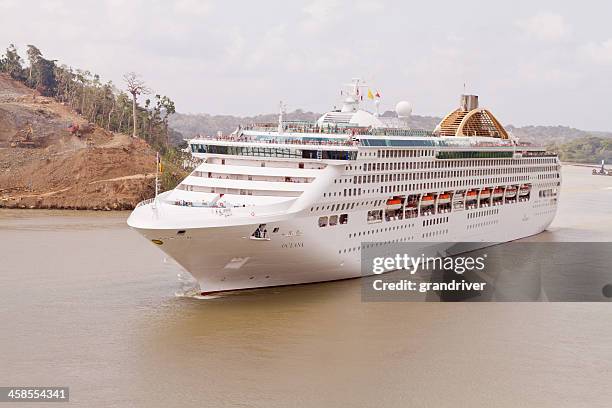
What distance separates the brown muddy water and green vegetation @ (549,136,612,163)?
144356 millimetres

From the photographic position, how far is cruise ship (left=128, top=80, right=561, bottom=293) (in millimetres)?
23672

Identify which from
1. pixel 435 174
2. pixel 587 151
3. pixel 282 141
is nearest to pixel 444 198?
pixel 435 174

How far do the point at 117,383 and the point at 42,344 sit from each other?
10.6ft

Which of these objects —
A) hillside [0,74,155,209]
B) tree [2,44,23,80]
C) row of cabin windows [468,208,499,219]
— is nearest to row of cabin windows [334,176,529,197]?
row of cabin windows [468,208,499,219]

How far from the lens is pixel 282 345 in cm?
2064

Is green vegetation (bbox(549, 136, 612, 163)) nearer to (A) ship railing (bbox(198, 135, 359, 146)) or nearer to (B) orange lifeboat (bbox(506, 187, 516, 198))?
(B) orange lifeboat (bbox(506, 187, 516, 198))

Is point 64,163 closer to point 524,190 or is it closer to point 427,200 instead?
point 524,190

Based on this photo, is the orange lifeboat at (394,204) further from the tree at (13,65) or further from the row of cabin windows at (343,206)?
the tree at (13,65)

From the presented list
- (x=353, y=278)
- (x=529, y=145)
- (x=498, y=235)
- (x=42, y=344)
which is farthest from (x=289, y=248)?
(x=529, y=145)

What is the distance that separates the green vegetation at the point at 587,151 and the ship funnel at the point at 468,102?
12633 centimetres

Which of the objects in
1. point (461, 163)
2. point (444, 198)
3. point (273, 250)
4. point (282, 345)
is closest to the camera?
point (282, 345)

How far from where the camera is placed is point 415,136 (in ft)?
105

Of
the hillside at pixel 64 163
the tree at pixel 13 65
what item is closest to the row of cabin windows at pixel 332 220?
the hillside at pixel 64 163

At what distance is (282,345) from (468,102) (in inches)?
960
